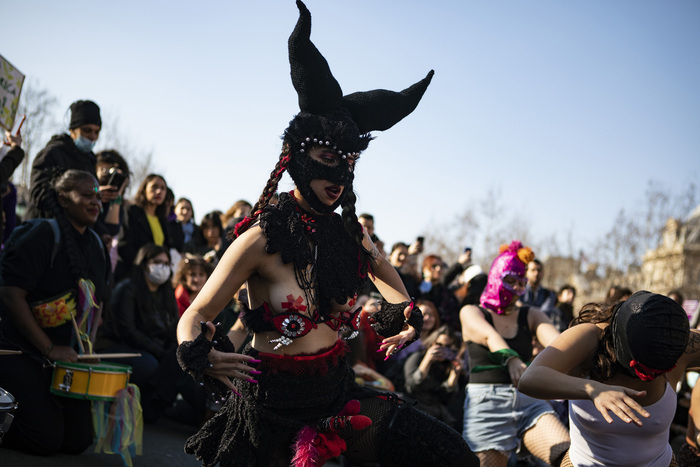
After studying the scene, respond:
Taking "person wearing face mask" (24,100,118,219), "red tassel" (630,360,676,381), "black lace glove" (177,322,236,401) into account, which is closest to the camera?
"black lace glove" (177,322,236,401)

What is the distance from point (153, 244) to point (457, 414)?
12.5ft

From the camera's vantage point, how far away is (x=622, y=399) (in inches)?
104

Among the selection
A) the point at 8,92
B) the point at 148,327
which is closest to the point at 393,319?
the point at 148,327

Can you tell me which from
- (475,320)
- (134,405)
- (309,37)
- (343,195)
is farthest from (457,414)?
(309,37)

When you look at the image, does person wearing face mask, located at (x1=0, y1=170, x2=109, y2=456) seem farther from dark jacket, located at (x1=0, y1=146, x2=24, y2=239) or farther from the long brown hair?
the long brown hair

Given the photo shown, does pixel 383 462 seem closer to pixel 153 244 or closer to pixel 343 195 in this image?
pixel 343 195

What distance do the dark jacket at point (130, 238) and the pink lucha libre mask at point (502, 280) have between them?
4.14m

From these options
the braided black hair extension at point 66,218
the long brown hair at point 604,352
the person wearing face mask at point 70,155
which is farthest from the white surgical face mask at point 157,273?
the long brown hair at point 604,352

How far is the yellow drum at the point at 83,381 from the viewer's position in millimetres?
4789

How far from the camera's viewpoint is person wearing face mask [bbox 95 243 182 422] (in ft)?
21.4

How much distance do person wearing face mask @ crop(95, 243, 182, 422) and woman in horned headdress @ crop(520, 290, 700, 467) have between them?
4.25 meters

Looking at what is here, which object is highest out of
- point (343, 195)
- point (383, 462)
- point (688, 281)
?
point (343, 195)

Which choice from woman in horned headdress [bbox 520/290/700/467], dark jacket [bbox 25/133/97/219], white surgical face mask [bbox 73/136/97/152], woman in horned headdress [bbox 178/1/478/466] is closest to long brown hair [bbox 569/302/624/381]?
woman in horned headdress [bbox 520/290/700/467]

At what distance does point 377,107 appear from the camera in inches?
134
